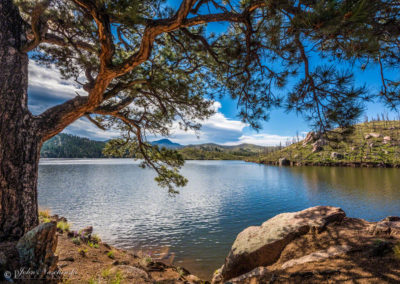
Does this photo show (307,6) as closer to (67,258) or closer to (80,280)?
(80,280)

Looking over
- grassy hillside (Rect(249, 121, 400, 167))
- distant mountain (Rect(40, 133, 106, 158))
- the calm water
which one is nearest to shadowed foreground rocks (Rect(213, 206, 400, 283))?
the calm water

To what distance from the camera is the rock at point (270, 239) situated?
4.86 m

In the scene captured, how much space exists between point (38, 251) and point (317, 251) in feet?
16.2

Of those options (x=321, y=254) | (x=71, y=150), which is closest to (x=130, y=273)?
(x=321, y=254)

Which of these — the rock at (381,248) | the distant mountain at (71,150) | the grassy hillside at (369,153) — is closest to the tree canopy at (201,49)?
the rock at (381,248)

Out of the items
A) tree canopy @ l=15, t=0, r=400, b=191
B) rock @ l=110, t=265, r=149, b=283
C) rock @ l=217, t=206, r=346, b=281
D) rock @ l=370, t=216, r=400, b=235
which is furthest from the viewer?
rock @ l=217, t=206, r=346, b=281

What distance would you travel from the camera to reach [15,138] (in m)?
3.11

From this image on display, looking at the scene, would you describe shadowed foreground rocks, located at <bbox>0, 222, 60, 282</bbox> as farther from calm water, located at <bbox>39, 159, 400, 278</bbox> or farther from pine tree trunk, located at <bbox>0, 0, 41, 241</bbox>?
calm water, located at <bbox>39, 159, 400, 278</bbox>

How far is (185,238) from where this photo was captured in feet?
33.7

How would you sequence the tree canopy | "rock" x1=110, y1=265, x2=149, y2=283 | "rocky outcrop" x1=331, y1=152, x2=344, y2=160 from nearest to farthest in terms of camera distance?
the tree canopy → "rock" x1=110, y1=265, x2=149, y2=283 → "rocky outcrop" x1=331, y1=152, x2=344, y2=160

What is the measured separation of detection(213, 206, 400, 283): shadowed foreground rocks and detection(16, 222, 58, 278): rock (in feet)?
10.8

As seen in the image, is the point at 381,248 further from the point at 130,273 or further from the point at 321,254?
the point at 130,273

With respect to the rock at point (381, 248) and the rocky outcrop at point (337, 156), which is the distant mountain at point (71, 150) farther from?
the rock at point (381, 248)

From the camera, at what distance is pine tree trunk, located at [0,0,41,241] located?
2.98 meters
